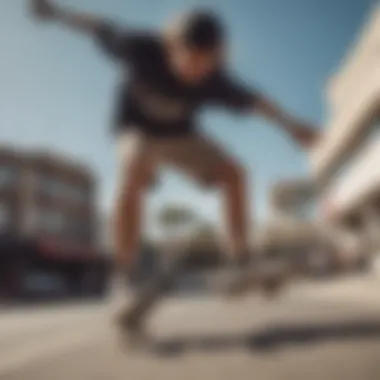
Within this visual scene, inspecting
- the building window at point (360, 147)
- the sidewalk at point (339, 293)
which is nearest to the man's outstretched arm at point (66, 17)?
the sidewalk at point (339, 293)

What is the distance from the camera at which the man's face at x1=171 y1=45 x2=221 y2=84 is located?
194 centimetres

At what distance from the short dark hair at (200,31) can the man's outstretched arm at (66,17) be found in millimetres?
410

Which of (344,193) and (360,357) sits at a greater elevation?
(344,193)

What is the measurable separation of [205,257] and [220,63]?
906 millimetres

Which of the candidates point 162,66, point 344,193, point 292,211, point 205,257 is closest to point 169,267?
point 205,257

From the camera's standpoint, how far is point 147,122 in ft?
6.97

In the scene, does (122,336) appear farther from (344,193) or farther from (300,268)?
(344,193)

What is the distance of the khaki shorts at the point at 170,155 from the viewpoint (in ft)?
6.87

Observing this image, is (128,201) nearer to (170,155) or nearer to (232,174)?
(170,155)

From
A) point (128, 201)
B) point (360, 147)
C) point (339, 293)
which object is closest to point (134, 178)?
point (128, 201)

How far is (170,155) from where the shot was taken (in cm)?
215

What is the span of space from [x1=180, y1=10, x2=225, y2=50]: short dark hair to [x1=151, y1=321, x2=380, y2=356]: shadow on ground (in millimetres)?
1055

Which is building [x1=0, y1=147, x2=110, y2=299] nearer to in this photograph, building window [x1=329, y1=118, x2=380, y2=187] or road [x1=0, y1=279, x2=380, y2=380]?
road [x1=0, y1=279, x2=380, y2=380]

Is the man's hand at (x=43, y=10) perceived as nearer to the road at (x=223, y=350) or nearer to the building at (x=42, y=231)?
the road at (x=223, y=350)
